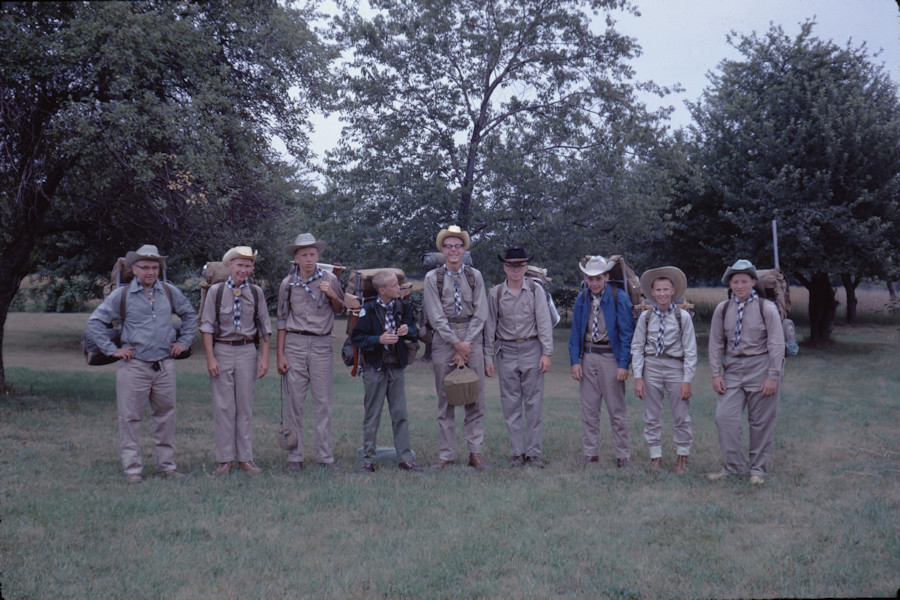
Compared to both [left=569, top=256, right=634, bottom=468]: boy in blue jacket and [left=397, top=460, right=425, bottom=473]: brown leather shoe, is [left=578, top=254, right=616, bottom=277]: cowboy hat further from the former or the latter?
[left=397, top=460, right=425, bottom=473]: brown leather shoe

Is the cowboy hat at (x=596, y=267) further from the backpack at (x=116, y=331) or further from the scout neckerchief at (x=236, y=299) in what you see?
the backpack at (x=116, y=331)

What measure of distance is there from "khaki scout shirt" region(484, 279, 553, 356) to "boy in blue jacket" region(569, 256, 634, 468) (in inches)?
13.2

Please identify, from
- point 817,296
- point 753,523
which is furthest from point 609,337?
point 817,296

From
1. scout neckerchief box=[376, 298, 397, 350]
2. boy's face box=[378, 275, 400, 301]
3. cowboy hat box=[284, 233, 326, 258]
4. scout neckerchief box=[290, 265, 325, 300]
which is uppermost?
cowboy hat box=[284, 233, 326, 258]

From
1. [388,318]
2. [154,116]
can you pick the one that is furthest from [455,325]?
[154,116]

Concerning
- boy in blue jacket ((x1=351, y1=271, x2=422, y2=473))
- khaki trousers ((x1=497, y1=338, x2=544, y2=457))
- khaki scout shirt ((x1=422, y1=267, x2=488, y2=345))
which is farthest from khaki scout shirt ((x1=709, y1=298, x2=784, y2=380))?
boy in blue jacket ((x1=351, y1=271, x2=422, y2=473))

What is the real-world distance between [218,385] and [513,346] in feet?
10.5

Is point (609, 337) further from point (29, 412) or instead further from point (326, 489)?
point (29, 412)

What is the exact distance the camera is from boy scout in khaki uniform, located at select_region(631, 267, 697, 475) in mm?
7836

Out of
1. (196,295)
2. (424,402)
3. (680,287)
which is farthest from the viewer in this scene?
(196,295)

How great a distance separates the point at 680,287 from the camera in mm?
8047

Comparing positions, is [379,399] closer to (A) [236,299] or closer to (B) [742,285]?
(A) [236,299]

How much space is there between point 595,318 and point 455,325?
1602 mm

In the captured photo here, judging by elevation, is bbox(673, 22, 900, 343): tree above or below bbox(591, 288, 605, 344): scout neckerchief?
above
